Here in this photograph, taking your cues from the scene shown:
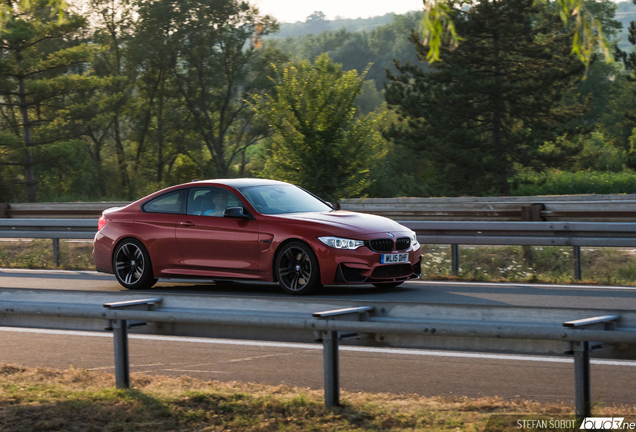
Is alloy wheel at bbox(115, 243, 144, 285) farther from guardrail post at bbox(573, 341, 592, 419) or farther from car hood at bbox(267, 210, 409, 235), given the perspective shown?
guardrail post at bbox(573, 341, 592, 419)

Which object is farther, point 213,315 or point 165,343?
point 165,343

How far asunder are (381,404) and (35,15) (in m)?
49.8

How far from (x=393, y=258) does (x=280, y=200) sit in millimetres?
1818

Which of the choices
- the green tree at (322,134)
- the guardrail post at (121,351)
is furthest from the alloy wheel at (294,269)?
the green tree at (322,134)

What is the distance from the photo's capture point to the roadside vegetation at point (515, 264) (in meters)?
12.4

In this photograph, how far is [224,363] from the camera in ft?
23.0

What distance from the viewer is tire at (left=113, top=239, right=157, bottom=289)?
11.0 meters

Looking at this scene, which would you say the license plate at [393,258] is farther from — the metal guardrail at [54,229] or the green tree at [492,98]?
the green tree at [492,98]

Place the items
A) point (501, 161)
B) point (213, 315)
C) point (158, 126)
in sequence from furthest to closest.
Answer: point (158, 126) < point (501, 161) < point (213, 315)

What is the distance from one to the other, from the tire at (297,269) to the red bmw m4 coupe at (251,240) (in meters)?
0.01

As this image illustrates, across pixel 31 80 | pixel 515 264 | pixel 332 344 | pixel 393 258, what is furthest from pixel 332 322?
pixel 31 80

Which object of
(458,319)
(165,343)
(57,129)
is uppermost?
(57,129)

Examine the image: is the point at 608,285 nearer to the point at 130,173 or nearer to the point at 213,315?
the point at 213,315

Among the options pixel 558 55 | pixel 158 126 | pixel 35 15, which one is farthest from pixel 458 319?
pixel 158 126
